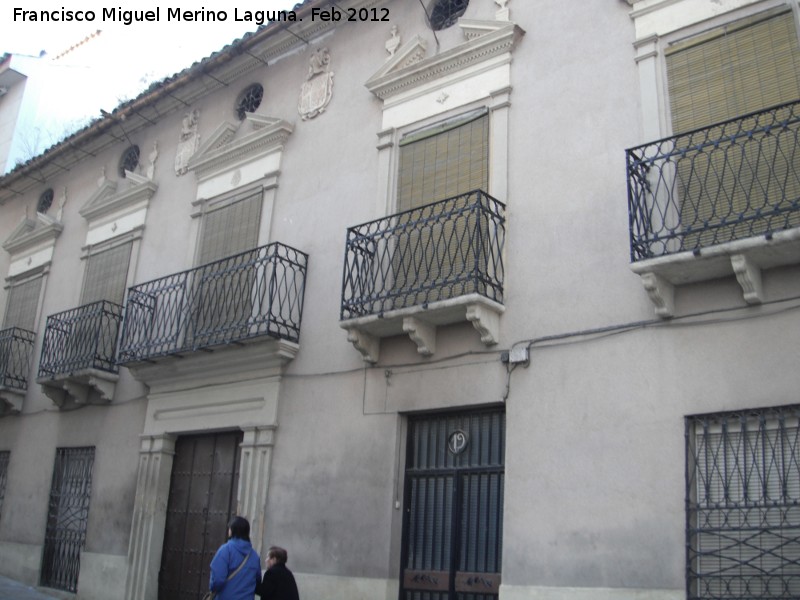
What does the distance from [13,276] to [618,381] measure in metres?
12.6

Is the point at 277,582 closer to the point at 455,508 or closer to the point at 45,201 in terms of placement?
the point at 455,508

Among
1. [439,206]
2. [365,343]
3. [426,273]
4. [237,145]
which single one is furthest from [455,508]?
[237,145]

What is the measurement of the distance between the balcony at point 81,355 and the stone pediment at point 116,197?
5.63 feet

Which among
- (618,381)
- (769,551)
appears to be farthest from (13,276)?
(769,551)

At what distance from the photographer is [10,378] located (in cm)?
1516

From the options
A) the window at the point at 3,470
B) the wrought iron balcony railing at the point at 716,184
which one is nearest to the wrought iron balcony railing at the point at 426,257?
the wrought iron balcony railing at the point at 716,184

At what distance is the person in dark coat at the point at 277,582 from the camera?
7.60 m

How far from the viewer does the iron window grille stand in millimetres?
13070

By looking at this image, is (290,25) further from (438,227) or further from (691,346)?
(691,346)

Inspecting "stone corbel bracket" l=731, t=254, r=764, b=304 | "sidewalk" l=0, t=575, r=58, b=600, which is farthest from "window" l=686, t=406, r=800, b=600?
"sidewalk" l=0, t=575, r=58, b=600

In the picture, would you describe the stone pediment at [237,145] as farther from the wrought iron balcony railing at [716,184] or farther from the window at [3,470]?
the window at [3,470]

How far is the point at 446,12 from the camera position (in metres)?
11.0

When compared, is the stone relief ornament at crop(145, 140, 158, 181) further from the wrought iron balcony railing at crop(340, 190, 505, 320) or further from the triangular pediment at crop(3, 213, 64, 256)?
the wrought iron balcony railing at crop(340, 190, 505, 320)

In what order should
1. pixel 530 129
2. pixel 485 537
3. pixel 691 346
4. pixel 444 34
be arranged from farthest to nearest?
pixel 444 34, pixel 530 129, pixel 485 537, pixel 691 346
